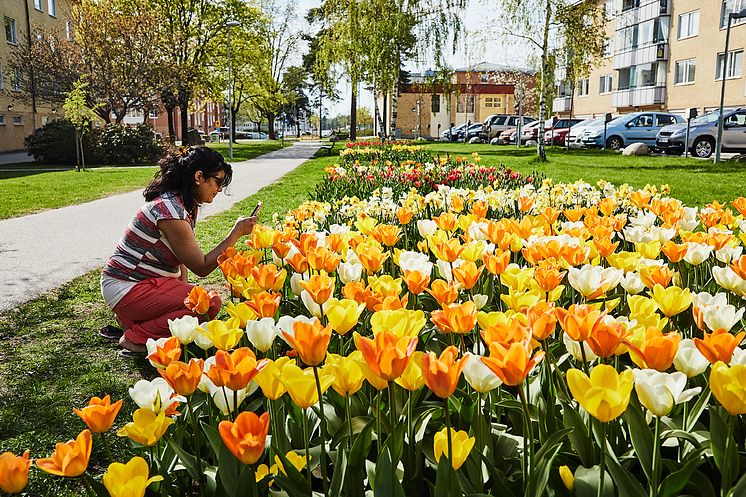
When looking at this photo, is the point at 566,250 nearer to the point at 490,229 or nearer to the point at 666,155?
the point at 490,229

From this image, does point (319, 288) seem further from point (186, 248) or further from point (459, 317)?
point (186, 248)

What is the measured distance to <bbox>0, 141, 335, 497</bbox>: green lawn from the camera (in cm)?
307

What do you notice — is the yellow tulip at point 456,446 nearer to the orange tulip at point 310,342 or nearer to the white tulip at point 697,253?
the orange tulip at point 310,342

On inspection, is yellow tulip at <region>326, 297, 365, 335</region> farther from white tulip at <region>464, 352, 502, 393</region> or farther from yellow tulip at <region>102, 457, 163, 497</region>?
yellow tulip at <region>102, 457, 163, 497</region>

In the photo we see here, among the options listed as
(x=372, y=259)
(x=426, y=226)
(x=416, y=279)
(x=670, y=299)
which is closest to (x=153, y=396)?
(x=416, y=279)

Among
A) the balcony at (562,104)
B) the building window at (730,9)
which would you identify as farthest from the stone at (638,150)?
the balcony at (562,104)

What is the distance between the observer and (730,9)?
3319 cm

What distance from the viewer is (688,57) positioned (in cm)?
3809

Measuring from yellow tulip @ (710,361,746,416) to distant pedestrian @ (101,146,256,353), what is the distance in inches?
122

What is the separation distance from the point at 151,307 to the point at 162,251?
0.38m

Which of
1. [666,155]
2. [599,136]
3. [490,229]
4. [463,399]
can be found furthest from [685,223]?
[599,136]

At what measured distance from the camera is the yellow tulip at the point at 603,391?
1257mm

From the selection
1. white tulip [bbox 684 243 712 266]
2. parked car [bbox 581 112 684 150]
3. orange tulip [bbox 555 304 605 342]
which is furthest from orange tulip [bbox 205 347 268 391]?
parked car [bbox 581 112 684 150]

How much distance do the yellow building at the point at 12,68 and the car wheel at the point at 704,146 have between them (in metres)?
28.2
